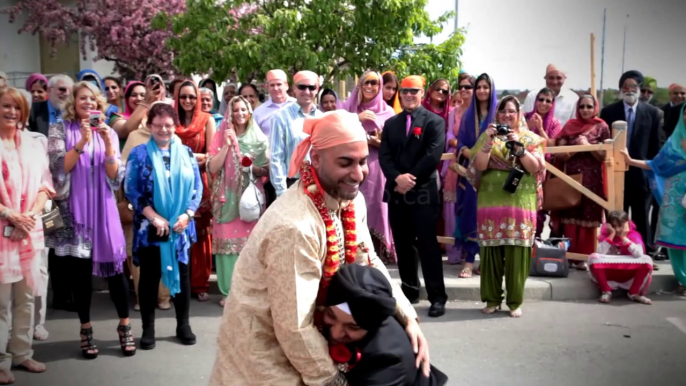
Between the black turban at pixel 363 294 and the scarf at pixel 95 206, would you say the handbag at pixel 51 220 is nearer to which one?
the scarf at pixel 95 206

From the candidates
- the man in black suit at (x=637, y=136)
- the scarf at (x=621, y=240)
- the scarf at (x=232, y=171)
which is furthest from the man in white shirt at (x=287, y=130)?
the man in black suit at (x=637, y=136)

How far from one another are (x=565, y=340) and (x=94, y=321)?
14.1 ft

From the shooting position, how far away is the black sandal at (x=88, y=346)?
18.3 feet

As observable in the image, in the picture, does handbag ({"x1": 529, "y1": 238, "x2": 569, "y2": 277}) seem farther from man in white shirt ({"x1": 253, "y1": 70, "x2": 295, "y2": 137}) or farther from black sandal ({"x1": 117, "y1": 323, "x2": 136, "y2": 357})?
black sandal ({"x1": 117, "y1": 323, "x2": 136, "y2": 357})

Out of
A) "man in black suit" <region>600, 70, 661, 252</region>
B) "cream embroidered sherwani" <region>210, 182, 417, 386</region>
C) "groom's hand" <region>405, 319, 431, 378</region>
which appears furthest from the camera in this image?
"man in black suit" <region>600, 70, 661, 252</region>

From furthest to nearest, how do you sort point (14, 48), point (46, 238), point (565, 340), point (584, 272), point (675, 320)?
point (14, 48) < point (584, 272) < point (675, 320) < point (565, 340) < point (46, 238)

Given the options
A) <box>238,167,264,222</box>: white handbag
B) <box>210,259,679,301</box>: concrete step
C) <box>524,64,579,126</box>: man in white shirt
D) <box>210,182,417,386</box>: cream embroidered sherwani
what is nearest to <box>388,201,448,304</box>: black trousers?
<box>210,259,679,301</box>: concrete step

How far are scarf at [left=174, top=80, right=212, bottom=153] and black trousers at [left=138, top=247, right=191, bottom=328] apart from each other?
6.11 feet

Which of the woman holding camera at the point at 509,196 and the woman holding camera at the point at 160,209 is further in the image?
the woman holding camera at the point at 509,196

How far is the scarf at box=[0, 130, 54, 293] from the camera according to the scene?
5035 millimetres

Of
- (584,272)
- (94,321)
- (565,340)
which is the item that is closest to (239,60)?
(94,321)

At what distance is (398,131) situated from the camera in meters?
6.80

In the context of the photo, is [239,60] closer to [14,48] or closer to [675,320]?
[675,320]

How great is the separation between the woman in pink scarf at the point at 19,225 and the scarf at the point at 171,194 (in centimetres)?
80
